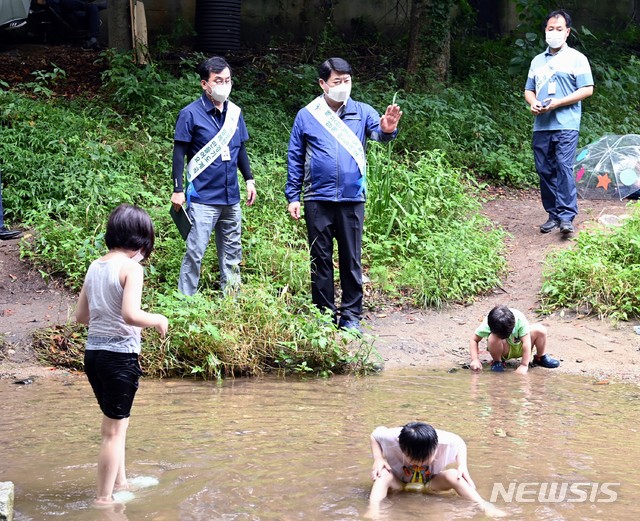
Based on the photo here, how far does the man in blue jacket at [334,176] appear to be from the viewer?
23.5 feet

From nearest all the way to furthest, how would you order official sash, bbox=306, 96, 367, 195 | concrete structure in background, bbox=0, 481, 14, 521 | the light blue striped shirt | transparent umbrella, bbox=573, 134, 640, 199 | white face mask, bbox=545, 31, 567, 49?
concrete structure in background, bbox=0, 481, 14, 521
official sash, bbox=306, 96, 367, 195
white face mask, bbox=545, 31, 567, 49
the light blue striped shirt
transparent umbrella, bbox=573, 134, 640, 199

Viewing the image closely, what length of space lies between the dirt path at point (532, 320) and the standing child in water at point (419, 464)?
266 cm

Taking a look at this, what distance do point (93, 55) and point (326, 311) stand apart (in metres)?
9.00

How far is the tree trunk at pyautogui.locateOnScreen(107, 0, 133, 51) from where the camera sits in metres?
12.9

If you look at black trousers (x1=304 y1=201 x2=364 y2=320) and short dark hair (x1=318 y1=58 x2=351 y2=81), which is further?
black trousers (x1=304 y1=201 x2=364 y2=320)

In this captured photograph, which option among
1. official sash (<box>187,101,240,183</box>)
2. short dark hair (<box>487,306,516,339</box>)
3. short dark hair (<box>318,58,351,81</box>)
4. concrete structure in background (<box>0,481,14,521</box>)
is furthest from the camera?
official sash (<box>187,101,240,183</box>)

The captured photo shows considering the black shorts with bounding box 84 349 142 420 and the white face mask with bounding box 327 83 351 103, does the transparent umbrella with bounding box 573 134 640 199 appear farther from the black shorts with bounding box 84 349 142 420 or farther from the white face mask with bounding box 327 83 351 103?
the black shorts with bounding box 84 349 142 420

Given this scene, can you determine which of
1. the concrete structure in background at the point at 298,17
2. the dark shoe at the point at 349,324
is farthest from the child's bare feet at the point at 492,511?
the concrete structure in background at the point at 298,17

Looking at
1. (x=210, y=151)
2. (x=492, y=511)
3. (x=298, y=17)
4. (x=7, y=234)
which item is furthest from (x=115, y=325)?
(x=298, y=17)

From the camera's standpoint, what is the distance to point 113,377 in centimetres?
410

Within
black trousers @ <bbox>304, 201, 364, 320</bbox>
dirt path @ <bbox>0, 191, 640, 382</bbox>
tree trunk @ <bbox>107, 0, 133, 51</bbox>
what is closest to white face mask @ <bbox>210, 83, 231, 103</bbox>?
black trousers @ <bbox>304, 201, 364, 320</bbox>

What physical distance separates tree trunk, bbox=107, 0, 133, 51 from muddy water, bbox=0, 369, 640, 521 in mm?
7577

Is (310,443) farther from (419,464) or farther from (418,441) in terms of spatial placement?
Result: (418,441)

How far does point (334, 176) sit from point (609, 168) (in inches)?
185
